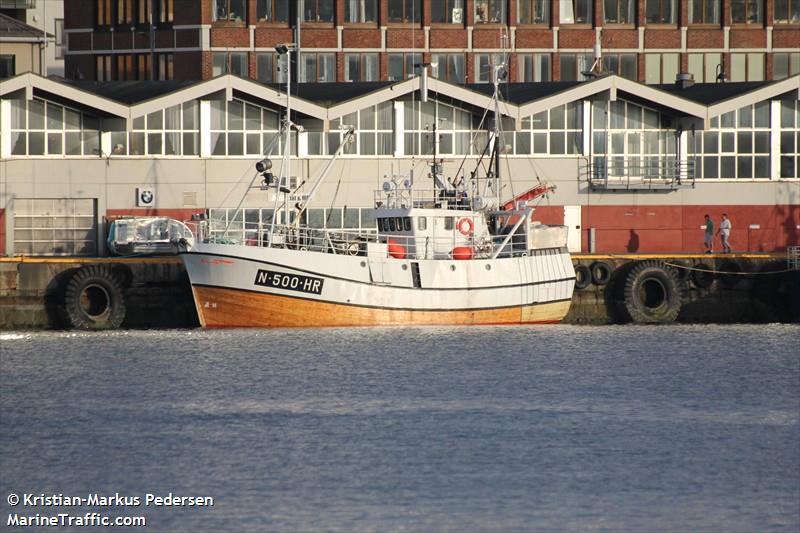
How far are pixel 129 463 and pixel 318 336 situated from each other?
59.6 feet

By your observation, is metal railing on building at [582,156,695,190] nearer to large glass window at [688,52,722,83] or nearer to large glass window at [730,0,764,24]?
large glass window at [688,52,722,83]

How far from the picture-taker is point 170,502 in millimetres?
26125

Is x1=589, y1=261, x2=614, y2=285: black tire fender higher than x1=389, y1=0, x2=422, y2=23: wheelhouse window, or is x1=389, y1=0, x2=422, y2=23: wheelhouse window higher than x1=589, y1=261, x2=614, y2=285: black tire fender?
x1=389, y1=0, x2=422, y2=23: wheelhouse window

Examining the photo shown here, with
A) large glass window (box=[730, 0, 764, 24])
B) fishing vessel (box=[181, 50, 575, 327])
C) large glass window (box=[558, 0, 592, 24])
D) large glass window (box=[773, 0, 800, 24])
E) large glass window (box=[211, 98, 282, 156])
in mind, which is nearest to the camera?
fishing vessel (box=[181, 50, 575, 327])

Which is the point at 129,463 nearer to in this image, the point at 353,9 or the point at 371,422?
the point at 371,422

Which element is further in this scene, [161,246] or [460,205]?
[161,246]

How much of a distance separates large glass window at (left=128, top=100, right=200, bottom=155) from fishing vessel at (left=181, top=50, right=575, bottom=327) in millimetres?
9443

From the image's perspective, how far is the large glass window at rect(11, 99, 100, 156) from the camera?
59.2 m

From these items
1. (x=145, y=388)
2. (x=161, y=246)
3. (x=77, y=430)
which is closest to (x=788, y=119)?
(x=161, y=246)

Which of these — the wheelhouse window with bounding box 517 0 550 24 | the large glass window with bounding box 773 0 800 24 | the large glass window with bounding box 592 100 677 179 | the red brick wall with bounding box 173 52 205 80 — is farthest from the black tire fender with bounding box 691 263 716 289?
the red brick wall with bounding box 173 52 205 80

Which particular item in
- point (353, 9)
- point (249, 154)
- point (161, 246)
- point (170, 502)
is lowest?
point (170, 502)

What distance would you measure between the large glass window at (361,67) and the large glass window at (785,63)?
72.7 feet

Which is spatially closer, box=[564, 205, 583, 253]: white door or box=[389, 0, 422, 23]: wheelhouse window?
box=[564, 205, 583, 253]: white door

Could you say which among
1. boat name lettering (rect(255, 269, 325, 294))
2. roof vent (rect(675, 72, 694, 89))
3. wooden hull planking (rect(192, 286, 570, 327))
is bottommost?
wooden hull planking (rect(192, 286, 570, 327))
